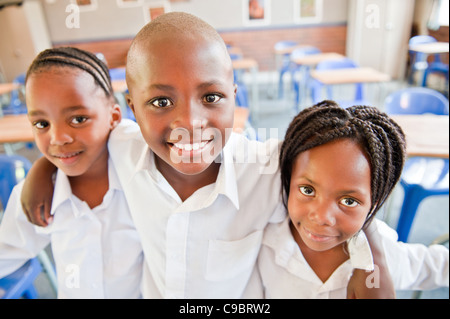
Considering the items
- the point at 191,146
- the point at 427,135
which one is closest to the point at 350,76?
the point at 427,135

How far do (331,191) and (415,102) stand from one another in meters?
1.76

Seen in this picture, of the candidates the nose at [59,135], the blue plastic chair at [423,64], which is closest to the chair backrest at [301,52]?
the blue plastic chair at [423,64]

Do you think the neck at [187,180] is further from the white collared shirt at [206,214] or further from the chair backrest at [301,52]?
the chair backrest at [301,52]

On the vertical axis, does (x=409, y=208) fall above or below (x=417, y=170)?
below

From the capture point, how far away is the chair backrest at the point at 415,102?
1.90 m

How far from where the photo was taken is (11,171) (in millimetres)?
1197

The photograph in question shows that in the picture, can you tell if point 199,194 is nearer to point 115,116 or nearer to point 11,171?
point 115,116

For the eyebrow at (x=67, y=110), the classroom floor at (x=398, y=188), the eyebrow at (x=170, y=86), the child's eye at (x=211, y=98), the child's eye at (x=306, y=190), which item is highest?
the eyebrow at (x=170, y=86)

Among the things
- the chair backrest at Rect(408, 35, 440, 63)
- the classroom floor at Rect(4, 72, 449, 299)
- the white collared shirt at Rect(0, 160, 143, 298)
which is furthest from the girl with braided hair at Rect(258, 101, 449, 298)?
the chair backrest at Rect(408, 35, 440, 63)

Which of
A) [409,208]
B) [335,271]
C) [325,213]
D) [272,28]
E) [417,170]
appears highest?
[272,28]

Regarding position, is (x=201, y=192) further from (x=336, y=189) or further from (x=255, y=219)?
(x=336, y=189)

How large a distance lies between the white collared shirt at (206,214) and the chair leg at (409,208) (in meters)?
1.02

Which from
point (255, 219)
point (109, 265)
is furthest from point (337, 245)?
point (109, 265)

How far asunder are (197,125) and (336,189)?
0.32 metres
